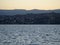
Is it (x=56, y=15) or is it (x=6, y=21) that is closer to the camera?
(x=6, y=21)

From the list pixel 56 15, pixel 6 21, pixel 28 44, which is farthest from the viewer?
pixel 56 15

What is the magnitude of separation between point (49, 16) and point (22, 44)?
1153 millimetres

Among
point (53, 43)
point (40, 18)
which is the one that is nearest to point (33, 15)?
point (40, 18)

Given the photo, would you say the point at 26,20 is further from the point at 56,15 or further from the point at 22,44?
the point at 22,44

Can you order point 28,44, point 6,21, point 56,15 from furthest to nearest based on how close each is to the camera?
point 56,15, point 6,21, point 28,44

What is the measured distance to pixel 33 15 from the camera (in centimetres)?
170

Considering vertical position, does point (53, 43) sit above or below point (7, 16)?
above

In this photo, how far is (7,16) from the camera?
1.59m

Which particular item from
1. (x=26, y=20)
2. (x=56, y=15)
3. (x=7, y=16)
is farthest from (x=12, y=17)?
(x=56, y=15)

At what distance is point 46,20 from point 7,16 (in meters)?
0.50

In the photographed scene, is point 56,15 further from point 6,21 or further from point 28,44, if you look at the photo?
point 28,44

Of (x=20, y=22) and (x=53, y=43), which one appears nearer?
(x=53, y=43)

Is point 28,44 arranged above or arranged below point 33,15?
above

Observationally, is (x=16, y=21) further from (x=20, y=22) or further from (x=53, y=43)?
(x=53, y=43)
